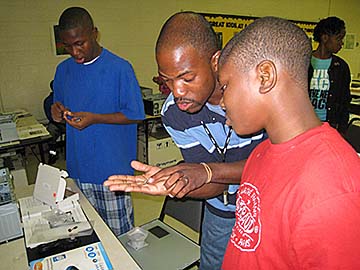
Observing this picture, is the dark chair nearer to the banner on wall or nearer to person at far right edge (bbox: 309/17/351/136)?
person at far right edge (bbox: 309/17/351/136)

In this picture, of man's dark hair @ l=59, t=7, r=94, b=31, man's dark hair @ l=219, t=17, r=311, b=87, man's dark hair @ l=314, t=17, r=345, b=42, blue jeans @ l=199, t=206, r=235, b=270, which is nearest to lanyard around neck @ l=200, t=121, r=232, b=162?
blue jeans @ l=199, t=206, r=235, b=270

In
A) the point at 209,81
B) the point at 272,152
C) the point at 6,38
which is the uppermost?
the point at 6,38

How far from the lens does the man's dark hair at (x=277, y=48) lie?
2.27ft

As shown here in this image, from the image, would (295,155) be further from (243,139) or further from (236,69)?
(243,139)

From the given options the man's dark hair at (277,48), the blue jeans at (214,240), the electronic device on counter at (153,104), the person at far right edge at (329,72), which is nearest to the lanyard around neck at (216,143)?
the blue jeans at (214,240)

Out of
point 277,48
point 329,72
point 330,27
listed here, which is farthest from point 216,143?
point 330,27

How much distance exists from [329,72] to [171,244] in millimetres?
1964

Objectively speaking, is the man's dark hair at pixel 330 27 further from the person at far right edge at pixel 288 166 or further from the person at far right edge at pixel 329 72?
the person at far right edge at pixel 288 166

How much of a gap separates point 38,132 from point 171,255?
2.35 m

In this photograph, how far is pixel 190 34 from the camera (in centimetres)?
102

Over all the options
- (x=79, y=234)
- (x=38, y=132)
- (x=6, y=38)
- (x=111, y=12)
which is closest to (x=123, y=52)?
(x=111, y=12)

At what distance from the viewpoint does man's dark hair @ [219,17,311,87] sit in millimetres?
691

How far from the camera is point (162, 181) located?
1013mm

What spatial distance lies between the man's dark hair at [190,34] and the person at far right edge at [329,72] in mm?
1798
